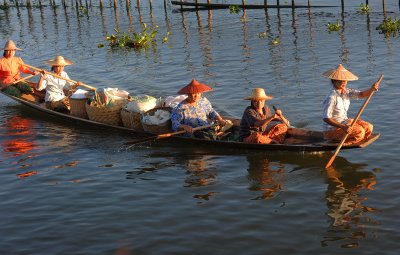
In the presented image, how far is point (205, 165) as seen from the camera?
10719mm

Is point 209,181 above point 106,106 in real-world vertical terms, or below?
below

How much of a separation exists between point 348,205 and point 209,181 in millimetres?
2217

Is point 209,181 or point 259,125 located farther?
point 259,125

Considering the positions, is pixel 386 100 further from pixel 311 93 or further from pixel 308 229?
pixel 308 229

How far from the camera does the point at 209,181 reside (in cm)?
999

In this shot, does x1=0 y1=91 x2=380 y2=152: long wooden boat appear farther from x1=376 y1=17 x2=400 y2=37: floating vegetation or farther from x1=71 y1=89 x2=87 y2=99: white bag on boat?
x1=376 y1=17 x2=400 y2=37: floating vegetation

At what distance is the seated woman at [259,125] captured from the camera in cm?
1032

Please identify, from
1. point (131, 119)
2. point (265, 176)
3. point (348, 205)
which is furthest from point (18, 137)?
point (348, 205)

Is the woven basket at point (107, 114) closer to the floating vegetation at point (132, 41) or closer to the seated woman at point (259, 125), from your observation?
the seated woman at point (259, 125)

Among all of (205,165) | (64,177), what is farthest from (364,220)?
(64,177)

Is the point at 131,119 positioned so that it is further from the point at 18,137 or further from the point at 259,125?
the point at 259,125

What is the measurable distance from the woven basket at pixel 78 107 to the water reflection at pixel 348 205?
18.3ft

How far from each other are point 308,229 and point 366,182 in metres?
1.93

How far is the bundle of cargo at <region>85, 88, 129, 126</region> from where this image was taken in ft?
41.7
